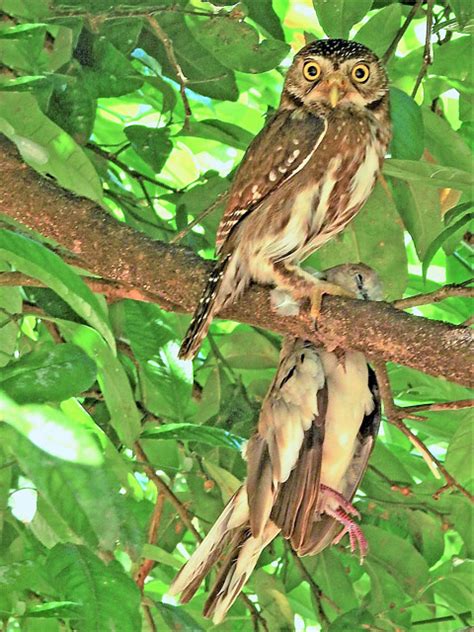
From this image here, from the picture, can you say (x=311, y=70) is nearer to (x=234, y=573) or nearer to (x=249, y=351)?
(x=249, y=351)

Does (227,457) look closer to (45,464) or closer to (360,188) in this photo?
(360,188)

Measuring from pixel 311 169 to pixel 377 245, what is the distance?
7.3 inches

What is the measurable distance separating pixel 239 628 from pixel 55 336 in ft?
2.18

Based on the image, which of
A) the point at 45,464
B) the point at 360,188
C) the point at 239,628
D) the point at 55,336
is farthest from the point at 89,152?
the point at 45,464

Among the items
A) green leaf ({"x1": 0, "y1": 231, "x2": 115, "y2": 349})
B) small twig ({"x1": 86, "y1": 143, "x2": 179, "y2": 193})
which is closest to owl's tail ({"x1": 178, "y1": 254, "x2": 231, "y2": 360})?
small twig ({"x1": 86, "y1": 143, "x2": 179, "y2": 193})

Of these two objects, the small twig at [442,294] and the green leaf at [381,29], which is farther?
the green leaf at [381,29]

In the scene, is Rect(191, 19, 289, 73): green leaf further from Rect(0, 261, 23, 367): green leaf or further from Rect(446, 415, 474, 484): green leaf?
Rect(446, 415, 474, 484): green leaf

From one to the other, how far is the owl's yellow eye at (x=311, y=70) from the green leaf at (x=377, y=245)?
0.82 ft

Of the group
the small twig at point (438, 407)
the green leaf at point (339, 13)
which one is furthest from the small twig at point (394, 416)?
the green leaf at point (339, 13)

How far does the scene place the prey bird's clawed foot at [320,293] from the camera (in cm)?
156

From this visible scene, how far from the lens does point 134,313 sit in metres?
1.87

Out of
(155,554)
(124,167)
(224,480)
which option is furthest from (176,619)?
(124,167)

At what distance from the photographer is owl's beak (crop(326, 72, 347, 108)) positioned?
212cm

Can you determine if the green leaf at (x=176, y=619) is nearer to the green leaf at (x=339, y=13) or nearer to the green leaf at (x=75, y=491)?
the green leaf at (x=75, y=491)
